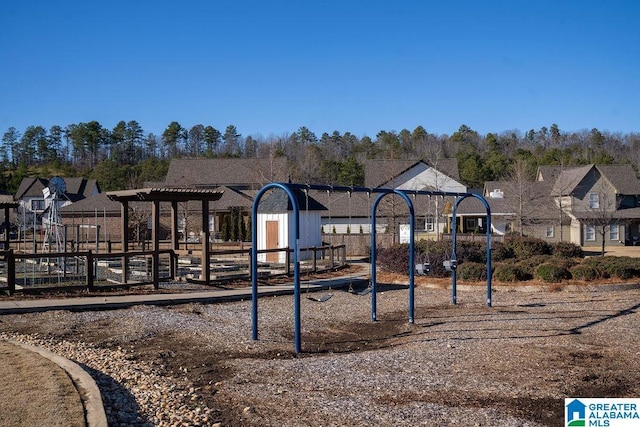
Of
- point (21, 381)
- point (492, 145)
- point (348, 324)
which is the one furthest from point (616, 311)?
point (492, 145)

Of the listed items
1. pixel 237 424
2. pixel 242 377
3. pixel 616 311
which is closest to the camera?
pixel 237 424

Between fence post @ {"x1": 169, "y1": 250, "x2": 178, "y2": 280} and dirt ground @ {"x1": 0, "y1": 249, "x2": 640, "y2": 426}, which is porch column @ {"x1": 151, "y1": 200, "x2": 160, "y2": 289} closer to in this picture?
fence post @ {"x1": 169, "y1": 250, "x2": 178, "y2": 280}

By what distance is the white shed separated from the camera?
30203 mm

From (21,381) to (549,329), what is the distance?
955 cm

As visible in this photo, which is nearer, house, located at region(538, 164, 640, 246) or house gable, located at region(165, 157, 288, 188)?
house, located at region(538, 164, 640, 246)

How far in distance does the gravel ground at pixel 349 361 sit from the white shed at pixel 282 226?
1336cm

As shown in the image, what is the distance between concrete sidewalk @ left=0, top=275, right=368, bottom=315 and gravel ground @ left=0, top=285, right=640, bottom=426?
43cm

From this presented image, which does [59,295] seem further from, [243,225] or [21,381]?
[243,225]

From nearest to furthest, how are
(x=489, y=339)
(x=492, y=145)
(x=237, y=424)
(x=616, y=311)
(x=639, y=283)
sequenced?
(x=237, y=424) < (x=489, y=339) < (x=616, y=311) < (x=639, y=283) < (x=492, y=145)

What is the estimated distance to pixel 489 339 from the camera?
1200 cm

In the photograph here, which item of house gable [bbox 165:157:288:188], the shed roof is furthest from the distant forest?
the shed roof

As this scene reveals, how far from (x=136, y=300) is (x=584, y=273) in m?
13.3

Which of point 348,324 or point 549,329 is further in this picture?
point 348,324

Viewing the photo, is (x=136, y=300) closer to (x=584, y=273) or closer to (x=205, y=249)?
(x=205, y=249)
